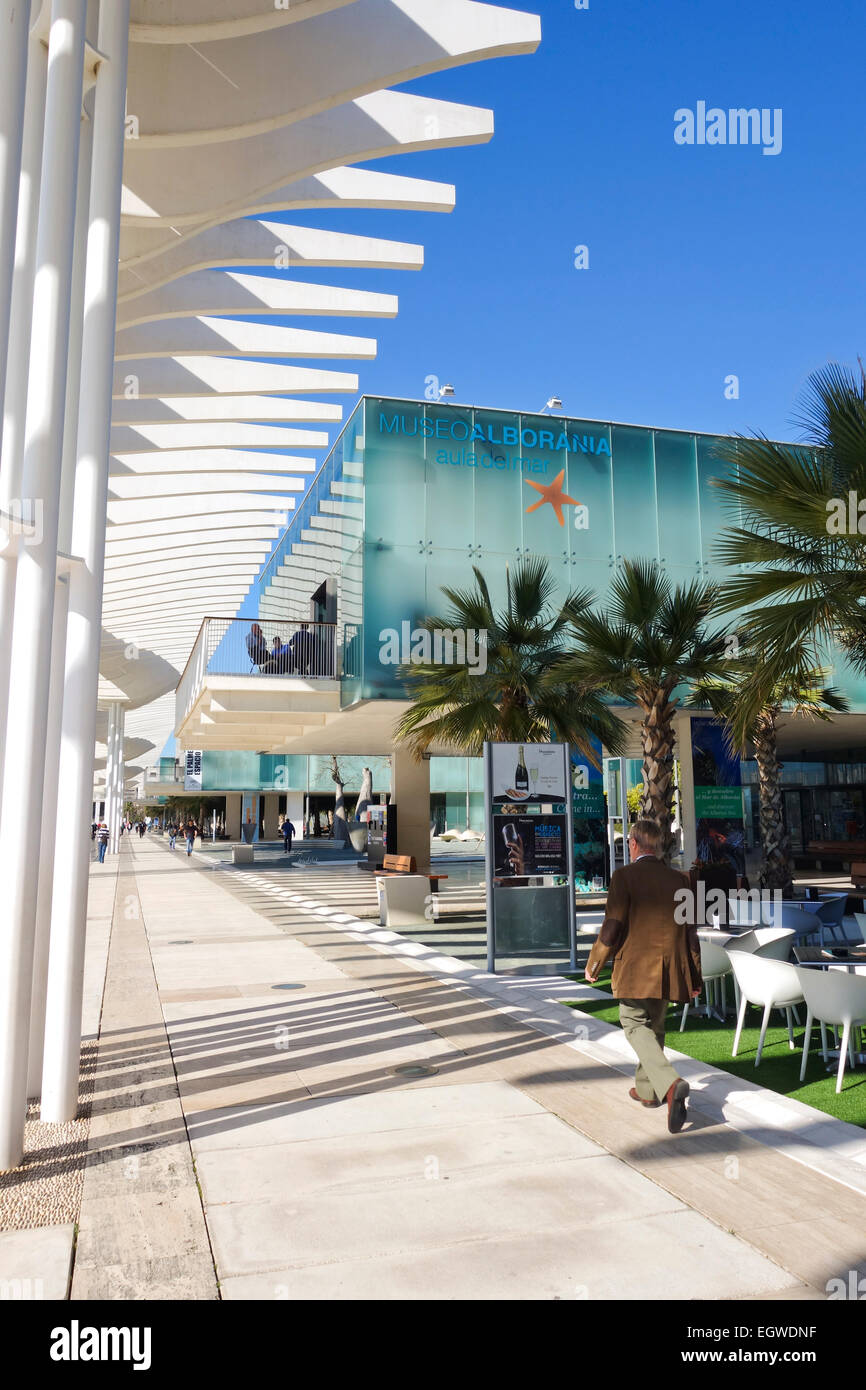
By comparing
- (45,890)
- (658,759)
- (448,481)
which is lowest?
(45,890)

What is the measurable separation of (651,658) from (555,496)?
935 centimetres

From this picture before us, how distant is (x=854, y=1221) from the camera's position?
14.5 feet

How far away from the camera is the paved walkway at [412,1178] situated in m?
3.92

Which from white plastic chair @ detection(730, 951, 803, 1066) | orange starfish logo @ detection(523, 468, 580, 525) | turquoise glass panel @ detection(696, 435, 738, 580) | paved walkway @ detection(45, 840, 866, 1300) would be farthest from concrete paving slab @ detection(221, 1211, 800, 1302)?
turquoise glass panel @ detection(696, 435, 738, 580)

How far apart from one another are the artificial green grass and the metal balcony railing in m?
12.9

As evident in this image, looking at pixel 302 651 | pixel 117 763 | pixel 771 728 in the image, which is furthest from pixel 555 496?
pixel 117 763

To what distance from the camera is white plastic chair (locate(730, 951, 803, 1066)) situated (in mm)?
7254

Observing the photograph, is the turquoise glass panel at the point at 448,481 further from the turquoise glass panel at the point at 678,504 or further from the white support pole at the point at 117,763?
the white support pole at the point at 117,763

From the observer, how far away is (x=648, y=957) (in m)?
5.98

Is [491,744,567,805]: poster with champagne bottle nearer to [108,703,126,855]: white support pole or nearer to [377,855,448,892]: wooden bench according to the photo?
[377,855,448,892]: wooden bench

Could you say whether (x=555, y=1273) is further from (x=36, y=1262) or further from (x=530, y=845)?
(x=530, y=845)

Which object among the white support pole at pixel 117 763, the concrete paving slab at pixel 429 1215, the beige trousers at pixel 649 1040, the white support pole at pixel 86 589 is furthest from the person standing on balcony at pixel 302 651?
the white support pole at pixel 117 763
